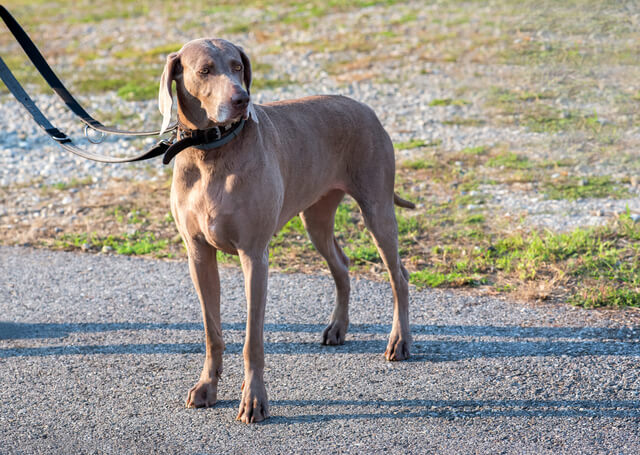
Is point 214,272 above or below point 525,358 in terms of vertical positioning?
above

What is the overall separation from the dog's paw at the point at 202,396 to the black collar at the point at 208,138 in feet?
4.13

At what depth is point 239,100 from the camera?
11.1 feet

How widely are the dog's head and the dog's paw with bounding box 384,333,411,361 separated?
176 centimetres

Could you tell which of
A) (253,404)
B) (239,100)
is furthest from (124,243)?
(239,100)

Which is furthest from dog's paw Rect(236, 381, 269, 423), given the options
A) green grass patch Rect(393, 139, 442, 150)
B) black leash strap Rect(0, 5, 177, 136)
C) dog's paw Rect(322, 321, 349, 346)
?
green grass patch Rect(393, 139, 442, 150)

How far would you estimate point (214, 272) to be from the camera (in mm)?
4113

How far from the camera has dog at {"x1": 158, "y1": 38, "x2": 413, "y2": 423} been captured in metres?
3.56

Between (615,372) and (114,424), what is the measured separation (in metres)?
2.77

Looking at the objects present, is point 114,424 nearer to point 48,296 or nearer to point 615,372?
point 48,296

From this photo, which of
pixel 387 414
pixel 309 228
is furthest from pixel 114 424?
pixel 309 228

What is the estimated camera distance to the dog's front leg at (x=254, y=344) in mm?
3875

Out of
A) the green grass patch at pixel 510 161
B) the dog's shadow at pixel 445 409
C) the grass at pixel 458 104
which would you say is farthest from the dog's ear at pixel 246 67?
the green grass patch at pixel 510 161

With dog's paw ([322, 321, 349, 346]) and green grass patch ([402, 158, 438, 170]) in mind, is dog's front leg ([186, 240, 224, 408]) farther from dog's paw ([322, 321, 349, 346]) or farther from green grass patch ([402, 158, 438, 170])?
green grass patch ([402, 158, 438, 170])

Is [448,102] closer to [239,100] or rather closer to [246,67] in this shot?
[246,67]
